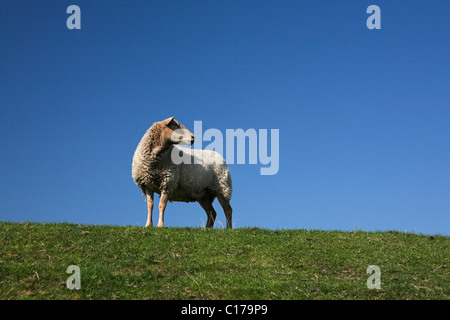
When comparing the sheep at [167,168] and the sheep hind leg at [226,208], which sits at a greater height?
the sheep at [167,168]

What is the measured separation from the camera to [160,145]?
18438 millimetres

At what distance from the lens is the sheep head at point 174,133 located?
18375 mm

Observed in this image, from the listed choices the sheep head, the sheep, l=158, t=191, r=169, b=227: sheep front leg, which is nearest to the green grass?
l=158, t=191, r=169, b=227: sheep front leg

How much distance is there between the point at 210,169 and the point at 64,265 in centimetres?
983

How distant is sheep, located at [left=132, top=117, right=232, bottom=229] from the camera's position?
18.4 m

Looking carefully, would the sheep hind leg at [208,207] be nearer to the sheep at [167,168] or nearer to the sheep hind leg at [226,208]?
the sheep hind leg at [226,208]

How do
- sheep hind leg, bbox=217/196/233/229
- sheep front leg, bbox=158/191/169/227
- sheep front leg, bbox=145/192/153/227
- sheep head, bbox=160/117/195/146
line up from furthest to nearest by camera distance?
sheep hind leg, bbox=217/196/233/229 < sheep head, bbox=160/117/195/146 < sheep front leg, bbox=145/192/153/227 < sheep front leg, bbox=158/191/169/227

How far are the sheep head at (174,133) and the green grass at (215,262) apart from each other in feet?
14.5

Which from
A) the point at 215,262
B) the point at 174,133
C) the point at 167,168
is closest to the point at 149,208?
the point at 167,168

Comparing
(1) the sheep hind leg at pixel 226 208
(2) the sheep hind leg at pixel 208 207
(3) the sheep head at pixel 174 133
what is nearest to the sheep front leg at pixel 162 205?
(3) the sheep head at pixel 174 133

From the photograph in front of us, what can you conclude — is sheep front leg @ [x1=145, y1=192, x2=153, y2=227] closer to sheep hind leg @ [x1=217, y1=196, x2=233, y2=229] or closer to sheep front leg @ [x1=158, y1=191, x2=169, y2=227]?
sheep front leg @ [x1=158, y1=191, x2=169, y2=227]
